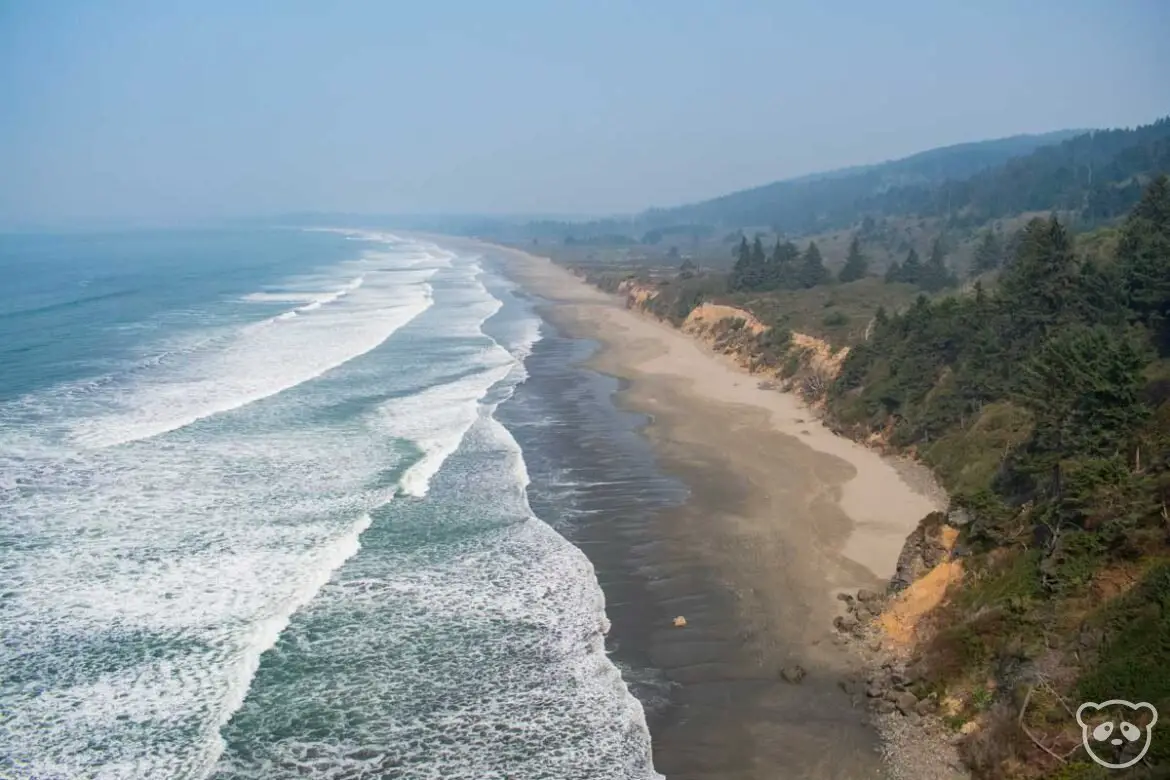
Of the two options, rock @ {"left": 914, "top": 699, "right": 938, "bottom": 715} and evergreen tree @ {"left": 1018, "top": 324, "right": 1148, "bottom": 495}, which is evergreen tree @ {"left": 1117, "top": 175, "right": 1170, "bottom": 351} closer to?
evergreen tree @ {"left": 1018, "top": 324, "right": 1148, "bottom": 495}

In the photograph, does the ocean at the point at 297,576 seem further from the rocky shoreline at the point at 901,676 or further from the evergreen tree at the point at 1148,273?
the evergreen tree at the point at 1148,273

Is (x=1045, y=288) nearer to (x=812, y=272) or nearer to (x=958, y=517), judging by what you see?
(x=958, y=517)

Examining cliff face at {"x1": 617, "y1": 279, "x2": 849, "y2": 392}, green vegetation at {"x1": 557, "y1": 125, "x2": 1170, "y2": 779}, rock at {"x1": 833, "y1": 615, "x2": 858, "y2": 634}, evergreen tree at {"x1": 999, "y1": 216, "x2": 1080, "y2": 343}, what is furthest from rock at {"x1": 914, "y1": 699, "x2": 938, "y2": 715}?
cliff face at {"x1": 617, "y1": 279, "x2": 849, "y2": 392}

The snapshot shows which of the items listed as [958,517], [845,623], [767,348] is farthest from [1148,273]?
[767,348]

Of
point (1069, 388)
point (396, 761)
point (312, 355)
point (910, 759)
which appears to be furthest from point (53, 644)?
point (312, 355)

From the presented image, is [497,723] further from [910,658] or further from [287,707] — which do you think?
[910,658]

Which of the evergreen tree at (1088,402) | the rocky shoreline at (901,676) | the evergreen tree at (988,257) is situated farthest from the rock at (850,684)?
the evergreen tree at (988,257)
